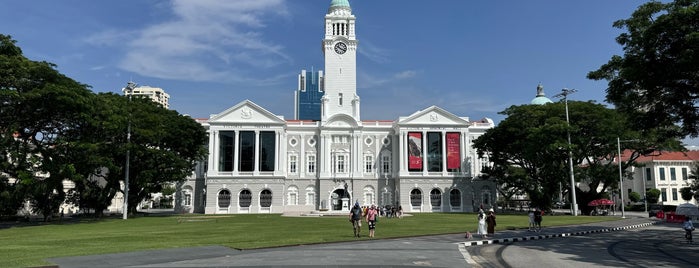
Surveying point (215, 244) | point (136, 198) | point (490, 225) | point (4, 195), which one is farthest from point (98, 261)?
point (136, 198)

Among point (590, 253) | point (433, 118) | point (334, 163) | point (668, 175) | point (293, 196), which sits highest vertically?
point (433, 118)

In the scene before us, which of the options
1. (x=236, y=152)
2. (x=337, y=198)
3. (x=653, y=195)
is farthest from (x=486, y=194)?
(x=236, y=152)

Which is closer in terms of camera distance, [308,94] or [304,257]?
[304,257]

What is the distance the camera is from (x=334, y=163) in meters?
71.2

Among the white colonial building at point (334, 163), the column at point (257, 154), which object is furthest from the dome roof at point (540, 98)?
the column at point (257, 154)

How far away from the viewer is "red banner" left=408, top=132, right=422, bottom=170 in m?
69.4

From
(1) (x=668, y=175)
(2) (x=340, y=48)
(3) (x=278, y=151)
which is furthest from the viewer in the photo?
(1) (x=668, y=175)

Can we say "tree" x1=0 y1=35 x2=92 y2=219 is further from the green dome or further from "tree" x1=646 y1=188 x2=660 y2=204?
"tree" x1=646 y1=188 x2=660 y2=204

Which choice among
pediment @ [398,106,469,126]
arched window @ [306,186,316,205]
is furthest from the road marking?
arched window @ [306,186,316,205]

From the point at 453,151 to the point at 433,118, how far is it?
548 cm

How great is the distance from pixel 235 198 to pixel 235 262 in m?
53.1

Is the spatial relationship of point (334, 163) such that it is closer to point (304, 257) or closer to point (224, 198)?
point (224, 198)

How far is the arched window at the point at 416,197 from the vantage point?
2739 inches

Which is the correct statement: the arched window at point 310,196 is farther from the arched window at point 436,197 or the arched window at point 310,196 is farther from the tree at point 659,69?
the tree at point 659,69
